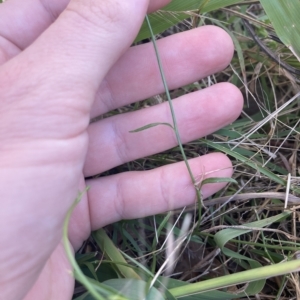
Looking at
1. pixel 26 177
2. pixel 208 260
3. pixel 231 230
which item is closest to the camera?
pixel 26 177

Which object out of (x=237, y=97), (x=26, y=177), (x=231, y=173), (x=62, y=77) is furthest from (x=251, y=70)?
(x=26, y=177)

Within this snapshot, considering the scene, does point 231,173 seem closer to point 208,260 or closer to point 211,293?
point 208,260

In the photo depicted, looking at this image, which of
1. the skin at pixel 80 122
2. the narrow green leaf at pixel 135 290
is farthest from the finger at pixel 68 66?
the narrow green leaf at pixel 135 290

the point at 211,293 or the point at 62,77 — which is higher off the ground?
the point at 62,77

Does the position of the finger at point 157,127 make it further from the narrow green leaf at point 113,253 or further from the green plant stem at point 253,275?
the green plant stem at point 253,275

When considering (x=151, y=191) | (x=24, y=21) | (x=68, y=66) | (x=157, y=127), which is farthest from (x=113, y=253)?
(x=24, y=21)
